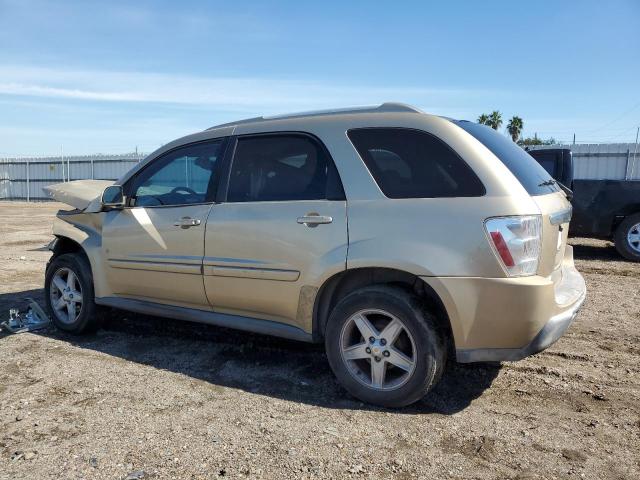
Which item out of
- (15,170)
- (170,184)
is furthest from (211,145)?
(15,170)

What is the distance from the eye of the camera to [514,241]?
118 inches

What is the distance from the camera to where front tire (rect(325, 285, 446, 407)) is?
10.6 feet

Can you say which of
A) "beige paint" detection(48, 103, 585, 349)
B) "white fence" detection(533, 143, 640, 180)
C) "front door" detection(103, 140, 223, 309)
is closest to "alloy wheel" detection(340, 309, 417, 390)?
"beige paint" detection(48, 103, 585, 349)

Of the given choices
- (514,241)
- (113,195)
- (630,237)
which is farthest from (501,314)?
(630,237)

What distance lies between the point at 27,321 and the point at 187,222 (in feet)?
7.44

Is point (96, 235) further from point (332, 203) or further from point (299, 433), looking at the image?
point (299, 433)

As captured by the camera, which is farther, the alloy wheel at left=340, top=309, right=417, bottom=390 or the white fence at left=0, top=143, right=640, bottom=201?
the white fence at left=0, top=143, right=640, bottom=201

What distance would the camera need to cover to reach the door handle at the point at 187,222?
13.6 feet

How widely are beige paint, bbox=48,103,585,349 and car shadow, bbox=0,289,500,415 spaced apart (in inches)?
18.1

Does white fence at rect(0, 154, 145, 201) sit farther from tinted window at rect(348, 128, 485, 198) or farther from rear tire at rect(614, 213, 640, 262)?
tinted window at rect(348, 128, 485, 198)

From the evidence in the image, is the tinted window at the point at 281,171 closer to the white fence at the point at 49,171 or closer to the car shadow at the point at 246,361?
the car shadow at the point at 246,361

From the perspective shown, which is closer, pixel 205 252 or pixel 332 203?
pixel 332 203

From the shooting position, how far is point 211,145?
432cm

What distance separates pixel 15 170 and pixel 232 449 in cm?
3309
